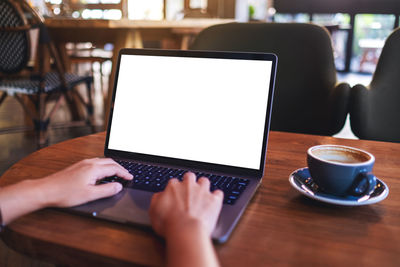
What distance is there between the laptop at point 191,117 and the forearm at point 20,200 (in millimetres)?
126

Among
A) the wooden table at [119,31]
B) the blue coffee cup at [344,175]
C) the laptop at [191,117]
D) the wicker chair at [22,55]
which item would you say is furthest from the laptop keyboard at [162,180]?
the wicker chair at [22,55]

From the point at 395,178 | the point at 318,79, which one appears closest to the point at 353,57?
the point at 318,79

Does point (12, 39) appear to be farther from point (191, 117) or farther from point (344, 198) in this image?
point (344, 198)

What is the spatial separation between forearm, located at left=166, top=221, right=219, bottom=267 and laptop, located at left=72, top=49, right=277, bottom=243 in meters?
0.16

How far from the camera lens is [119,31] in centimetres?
257

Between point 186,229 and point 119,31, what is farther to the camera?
point 119,31

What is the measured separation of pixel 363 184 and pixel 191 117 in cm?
32

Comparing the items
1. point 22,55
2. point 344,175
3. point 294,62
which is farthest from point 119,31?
point 344,175

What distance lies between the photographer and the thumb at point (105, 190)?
524mm

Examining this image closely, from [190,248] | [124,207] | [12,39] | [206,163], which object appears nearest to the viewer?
[190,248]

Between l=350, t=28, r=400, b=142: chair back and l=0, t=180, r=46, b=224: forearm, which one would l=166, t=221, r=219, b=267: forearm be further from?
l=350, t=28, r=400, b=142: chair back

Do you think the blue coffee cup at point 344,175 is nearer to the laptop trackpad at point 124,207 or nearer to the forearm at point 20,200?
the laptop trackpad at point 124,207

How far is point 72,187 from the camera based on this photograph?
0.52 meters

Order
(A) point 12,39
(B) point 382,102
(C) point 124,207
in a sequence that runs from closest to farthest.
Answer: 1. (C) point 124,207
2. (B) point 382,102
3. (A) point 12,39
